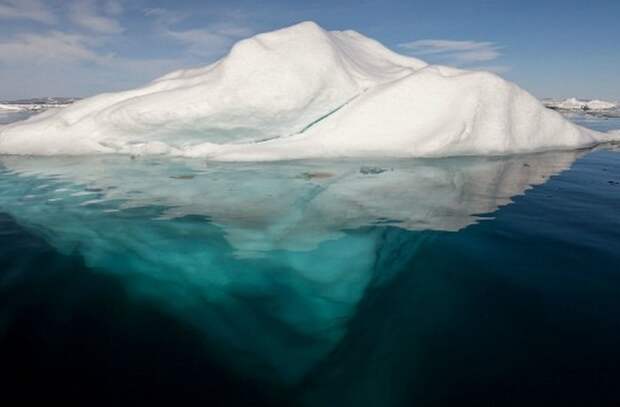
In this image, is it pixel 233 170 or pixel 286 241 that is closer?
pixel 286 241

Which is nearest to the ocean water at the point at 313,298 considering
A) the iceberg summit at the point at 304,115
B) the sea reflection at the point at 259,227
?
the sea reflection at the point at 259,227

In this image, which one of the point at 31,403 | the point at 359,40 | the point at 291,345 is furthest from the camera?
the point at 359,40

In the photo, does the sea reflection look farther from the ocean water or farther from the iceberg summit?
the iceberg summit

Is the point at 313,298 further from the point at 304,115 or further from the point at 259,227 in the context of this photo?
the point at 304,115

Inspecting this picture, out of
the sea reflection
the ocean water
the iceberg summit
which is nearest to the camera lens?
the ocean water

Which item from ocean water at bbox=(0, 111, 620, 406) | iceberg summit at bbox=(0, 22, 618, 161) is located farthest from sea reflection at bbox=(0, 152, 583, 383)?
iceberg summit at bbox=(0, 22, 618, 161)

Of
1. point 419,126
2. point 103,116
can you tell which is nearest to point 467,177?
point 419,126

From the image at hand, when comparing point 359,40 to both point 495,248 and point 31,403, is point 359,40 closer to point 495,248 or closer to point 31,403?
point 495,248
